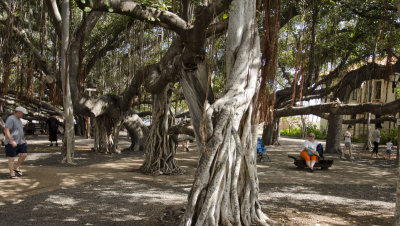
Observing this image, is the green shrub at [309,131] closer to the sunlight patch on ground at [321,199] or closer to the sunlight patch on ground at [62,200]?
the sunlight patch on ground at [321,199]

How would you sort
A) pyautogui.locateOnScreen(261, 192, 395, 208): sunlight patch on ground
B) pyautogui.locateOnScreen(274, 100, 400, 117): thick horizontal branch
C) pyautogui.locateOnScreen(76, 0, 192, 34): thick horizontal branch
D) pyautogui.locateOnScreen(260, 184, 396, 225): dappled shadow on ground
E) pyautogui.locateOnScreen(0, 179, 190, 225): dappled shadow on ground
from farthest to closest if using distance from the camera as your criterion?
pyautogui.locateOnScreen(274, 100, 400, 117): thick horizontal branch
pyautogui.locateOnScreen(261, 192, 395, 208): sunlight patch on ground
pyautogui.locateOnScreen(260, 184, 396, 225): dappled shadow on ground
pyautogui.locateOnScreen(0, 179, 190, 225): dappled shadow on ground
pyautogui.locateOnScreen(76, 0, 192, 34): thick horizontal branch

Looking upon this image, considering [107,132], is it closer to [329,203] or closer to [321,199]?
[321,199]

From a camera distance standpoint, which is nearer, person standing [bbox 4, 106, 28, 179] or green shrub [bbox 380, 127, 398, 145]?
person standing [bbox 4, 106, 28, 179]

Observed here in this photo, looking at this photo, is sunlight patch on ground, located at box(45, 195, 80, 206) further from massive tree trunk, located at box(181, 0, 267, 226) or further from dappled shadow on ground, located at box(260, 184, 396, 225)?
dappled shadow on ground, located at box(260, 184, 396, 225)

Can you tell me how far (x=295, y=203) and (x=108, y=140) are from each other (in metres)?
9.24

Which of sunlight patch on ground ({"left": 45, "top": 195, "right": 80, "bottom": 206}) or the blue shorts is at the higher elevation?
the blue shorts

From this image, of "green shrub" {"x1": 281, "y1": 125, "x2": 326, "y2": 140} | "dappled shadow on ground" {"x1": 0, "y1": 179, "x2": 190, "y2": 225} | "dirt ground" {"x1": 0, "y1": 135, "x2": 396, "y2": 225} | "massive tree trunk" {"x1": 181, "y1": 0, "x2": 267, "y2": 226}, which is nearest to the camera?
"massive tree trunk" {"x1": 181, "y1": 0, "x2": 267, "y2": 226}

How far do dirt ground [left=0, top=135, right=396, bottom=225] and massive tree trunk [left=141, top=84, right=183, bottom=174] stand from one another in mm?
456

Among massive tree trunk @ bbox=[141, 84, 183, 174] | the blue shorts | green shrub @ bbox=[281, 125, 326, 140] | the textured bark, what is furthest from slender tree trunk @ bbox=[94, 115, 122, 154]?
green shrub @ bbox=[281, 125, 326, 140]

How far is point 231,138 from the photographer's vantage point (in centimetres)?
376

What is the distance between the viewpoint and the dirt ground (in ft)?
14.5

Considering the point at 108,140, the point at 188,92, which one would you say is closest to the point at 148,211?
the point at 188,92

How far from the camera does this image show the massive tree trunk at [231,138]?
3.57 m

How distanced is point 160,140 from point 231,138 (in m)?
5.13
